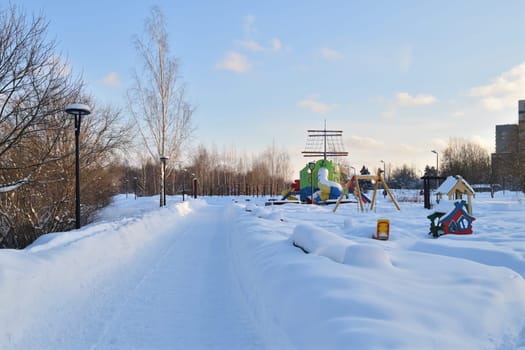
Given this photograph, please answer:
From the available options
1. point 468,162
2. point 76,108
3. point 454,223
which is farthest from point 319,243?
point 468,162

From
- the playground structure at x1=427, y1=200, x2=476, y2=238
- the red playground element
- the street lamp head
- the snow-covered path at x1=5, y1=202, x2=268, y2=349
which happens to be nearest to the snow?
the snow-covered path at x1=5, y1=202, x2=268, y2=349

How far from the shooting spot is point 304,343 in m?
2.90

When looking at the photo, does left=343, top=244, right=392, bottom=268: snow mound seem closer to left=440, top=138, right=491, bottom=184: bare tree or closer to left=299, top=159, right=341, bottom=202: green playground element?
left=299, top=159, right=341, bottom=202: green playground element

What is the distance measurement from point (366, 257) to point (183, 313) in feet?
8.97

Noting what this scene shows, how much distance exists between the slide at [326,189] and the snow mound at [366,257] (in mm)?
26032

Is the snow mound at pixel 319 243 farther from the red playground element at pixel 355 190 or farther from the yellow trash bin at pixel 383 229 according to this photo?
the red playground element at pixel 355 190

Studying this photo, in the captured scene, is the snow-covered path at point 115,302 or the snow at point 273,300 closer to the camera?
the snow at point 273,300

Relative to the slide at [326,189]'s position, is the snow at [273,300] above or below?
below

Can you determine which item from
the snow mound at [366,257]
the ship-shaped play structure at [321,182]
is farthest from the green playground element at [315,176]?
the snow mound at [366,257]

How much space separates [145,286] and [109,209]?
21275mm

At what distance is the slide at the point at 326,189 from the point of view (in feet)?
100

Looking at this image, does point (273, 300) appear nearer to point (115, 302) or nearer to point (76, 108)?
point (115, 302)

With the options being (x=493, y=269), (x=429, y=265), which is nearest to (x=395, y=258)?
(x=429, y=265)

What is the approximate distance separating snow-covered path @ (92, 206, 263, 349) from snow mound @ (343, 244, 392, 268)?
1.77 m
